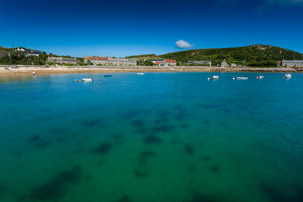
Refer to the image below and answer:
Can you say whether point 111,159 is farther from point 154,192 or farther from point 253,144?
point 253,144

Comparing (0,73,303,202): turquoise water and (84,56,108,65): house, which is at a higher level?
(84,56,108,65): house

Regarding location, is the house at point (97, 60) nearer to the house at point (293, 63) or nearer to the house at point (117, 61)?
the house at point (117, 61)

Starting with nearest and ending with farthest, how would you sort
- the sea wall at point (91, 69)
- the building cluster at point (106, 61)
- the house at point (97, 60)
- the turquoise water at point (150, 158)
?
1. the turquoise water at point (150, 158)
2. the sea wall at point (91, 69)
3. the house at point (97, 60)
4. the building cluster at point (106, 61)

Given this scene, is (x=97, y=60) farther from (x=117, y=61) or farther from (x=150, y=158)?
(x=150, y=158)

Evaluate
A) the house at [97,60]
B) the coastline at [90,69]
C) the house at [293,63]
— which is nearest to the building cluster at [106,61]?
the house at [97,60]

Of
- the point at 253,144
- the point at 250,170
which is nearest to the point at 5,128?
the point at 250,170

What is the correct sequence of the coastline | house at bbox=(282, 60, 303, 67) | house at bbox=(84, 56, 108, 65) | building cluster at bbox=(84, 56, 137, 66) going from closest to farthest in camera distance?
the coastline
house at bbox=(282, 60, 303, 67)
house at bbox=(84, 56, 108, 65)
building cluster at bbox=(84, 56, 137, 66)

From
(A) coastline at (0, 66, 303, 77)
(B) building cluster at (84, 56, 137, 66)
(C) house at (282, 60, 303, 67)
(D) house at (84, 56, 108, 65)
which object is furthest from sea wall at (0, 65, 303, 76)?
(D) house at (84, 56, 108, 65)

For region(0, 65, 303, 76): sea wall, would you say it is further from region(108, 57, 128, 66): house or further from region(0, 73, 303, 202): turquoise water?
region(0, 73, 303, 202): turquoise water

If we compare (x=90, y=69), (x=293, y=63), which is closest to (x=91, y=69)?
(x=90, y=69)

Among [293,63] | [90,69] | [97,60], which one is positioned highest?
[97,60]

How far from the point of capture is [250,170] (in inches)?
322

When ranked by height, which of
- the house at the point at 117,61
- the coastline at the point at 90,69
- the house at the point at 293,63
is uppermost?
the house at the point at 117,61

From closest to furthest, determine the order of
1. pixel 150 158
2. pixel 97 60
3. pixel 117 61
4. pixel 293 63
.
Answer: pixel 150 158 → pixel 293 63 → pixel 97 60 → pixel 117 61
